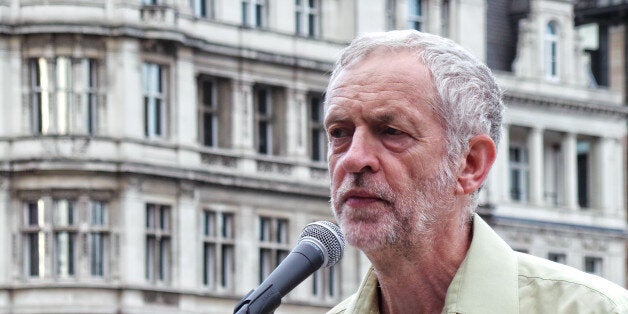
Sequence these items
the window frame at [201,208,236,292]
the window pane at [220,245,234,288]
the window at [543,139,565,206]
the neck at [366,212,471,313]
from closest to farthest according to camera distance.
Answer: the neck at [366,212,471,313], the window frame at [201,208,236,292], the window pane at [220,245,234,288], the window at [543,139,565,206]

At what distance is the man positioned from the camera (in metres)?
5.89

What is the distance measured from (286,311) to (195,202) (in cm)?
367

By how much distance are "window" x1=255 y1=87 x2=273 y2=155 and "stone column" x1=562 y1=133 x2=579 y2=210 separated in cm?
917

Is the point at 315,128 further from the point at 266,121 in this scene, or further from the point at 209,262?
the point at 209,262

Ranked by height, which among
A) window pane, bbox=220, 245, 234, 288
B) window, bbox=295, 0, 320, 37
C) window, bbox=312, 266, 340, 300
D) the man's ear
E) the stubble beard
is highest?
window, bbox=295, 0, 320, 37

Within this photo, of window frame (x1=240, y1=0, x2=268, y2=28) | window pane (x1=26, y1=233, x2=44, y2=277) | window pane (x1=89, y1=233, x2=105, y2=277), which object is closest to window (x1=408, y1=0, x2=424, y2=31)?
window frame (x1=240, y1=0, x2=268, y2=28)

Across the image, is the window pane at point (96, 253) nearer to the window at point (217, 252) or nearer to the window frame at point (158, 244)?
the window frame at point (158, 244)

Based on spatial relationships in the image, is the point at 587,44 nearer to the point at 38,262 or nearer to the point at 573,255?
the point at 573,255

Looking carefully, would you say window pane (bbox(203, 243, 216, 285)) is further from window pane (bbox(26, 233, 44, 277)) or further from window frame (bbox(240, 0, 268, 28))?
window frame (bbox(240, 0, 268, 28))

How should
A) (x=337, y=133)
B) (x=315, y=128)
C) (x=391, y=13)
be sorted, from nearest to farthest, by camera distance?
1. (x=337, y=133)
2. (x=315, y=128)
3. (x=391, y=13)

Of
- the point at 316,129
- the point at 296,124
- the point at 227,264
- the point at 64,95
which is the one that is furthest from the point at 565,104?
the point at 64,95

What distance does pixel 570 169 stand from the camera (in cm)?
5375

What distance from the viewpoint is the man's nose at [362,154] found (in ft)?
19.3

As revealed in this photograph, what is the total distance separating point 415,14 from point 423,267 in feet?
147
